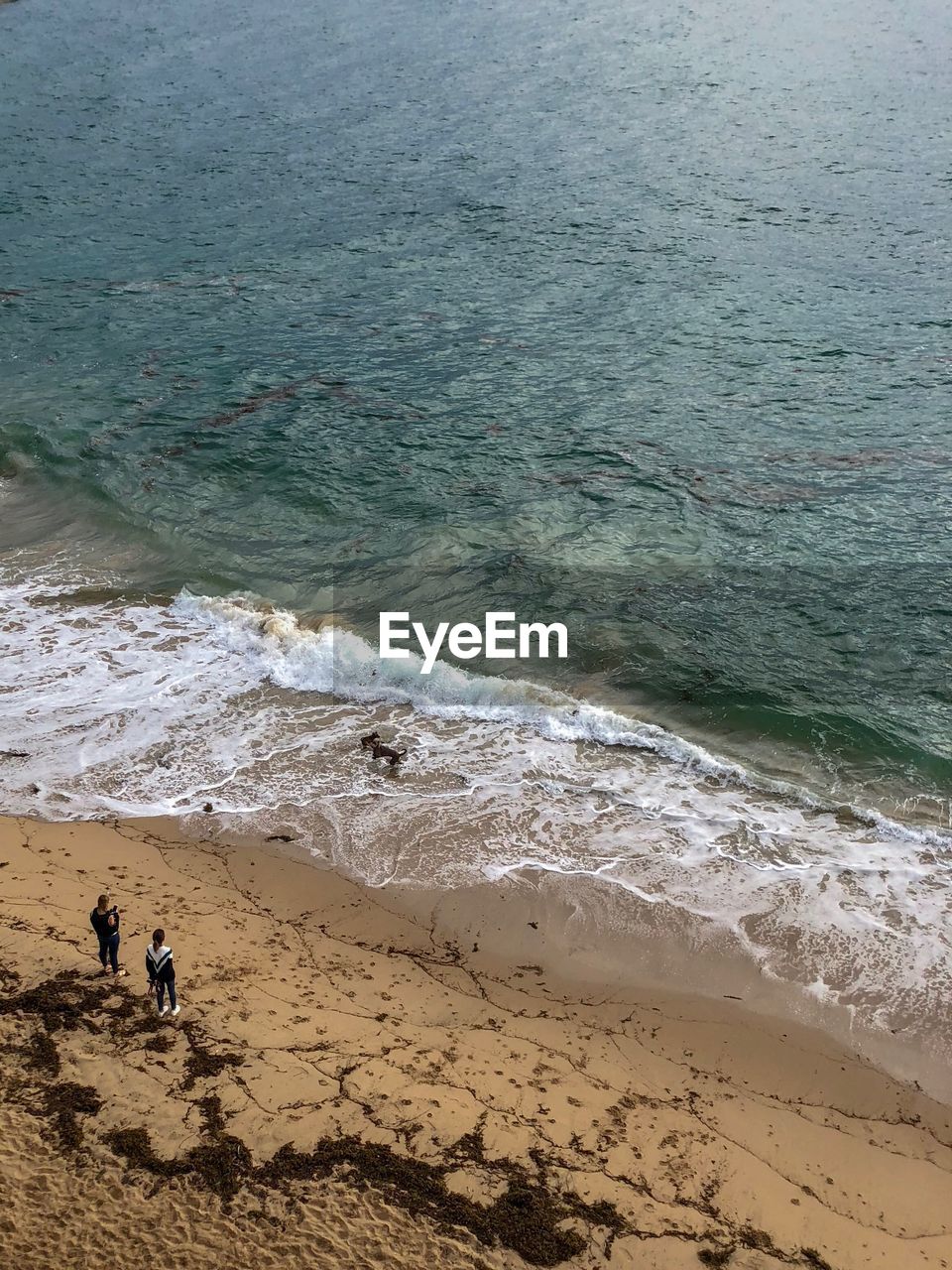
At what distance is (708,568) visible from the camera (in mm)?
20188

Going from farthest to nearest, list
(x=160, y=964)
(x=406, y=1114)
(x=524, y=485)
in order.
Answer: (x=524, y=485) < (x=160, y=964) < (x=406, y=1114)

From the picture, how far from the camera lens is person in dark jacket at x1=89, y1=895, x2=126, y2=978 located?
37.1 feet

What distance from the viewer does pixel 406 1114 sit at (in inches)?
406

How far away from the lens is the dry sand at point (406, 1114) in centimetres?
923

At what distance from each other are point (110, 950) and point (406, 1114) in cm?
384

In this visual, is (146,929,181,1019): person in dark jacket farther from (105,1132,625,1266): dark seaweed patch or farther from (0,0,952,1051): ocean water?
(0,0,952,1051): ocean water

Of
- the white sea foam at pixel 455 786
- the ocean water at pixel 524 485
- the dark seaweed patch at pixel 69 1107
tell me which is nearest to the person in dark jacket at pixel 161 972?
the dark seaweed patch at pixel 69 1107

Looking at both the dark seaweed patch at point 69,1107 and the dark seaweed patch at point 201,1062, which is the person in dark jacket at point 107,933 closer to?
the dark seaweed patch at point 201,1062

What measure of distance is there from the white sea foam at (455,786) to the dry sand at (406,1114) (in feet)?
4.59

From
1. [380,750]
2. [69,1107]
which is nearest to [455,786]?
[380,750]

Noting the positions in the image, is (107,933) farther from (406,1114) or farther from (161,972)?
(406,1114)

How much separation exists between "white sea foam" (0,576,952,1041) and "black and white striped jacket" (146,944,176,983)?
134 inches

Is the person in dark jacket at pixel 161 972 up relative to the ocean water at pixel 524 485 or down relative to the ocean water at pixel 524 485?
down

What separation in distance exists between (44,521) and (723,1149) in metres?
18.9
